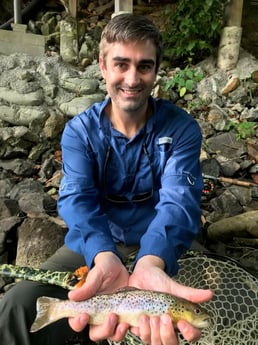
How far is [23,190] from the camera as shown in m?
4.95

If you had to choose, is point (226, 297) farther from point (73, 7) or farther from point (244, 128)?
point (73, 7)

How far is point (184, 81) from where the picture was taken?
6.46 metres

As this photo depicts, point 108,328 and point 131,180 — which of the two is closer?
point 108,328

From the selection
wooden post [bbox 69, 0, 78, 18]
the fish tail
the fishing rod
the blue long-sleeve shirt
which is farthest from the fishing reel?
wooden post [bbox 69, 0, 78, 18]

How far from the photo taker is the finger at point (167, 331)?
1.78 m

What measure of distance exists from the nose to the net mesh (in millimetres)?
1082

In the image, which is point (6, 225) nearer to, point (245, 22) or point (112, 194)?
point (112, 194)

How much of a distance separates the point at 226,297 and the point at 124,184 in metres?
0.88

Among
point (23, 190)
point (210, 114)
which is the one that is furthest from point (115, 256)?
point (210, 114)

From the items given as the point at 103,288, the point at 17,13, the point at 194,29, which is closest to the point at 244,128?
the point at 194,29

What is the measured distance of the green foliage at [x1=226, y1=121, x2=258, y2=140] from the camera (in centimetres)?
586

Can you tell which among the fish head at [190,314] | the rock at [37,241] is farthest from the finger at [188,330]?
the rock at [37,241]

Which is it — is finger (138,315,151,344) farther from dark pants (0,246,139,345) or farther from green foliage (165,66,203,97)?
green foliage (165,66,203,97)

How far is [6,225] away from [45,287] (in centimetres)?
160
